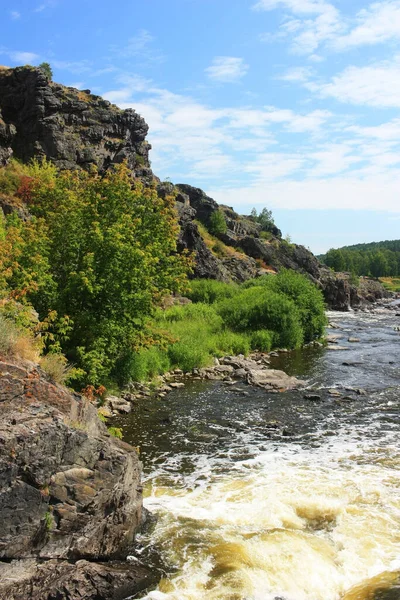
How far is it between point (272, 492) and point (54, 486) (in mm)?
7044

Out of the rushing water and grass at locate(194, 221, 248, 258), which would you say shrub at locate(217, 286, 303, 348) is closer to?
the rushing water

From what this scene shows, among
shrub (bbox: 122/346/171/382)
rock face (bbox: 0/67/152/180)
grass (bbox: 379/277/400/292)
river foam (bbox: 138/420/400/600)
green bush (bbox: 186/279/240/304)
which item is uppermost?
rock face (bbox: 0/67/152/180)

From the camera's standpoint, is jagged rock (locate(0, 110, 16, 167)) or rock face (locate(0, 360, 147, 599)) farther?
jagged rock (locate(0, 110, 16, 167))

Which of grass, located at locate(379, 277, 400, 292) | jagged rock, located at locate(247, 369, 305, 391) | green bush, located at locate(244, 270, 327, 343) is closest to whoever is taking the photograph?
jagged rock, located at locate(247, 369, 305, 391)

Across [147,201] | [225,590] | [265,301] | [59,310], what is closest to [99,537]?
[225,590]

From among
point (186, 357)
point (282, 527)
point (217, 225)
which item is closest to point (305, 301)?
point (186, 357)

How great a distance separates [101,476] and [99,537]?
1247mm

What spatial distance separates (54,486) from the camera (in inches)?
375

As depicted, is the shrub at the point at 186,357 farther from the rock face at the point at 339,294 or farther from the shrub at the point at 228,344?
the rock face at the point at 339,294

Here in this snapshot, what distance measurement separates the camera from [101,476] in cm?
1045

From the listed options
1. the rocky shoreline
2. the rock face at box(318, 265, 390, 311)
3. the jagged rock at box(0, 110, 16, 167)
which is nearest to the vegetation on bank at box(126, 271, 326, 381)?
the rocky shoreline

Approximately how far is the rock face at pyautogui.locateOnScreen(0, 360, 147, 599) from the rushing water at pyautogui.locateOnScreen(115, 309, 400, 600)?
154 cm

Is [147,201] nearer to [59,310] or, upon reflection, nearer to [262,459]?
[59,310]

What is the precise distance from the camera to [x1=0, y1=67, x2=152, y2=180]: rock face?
58625mm
